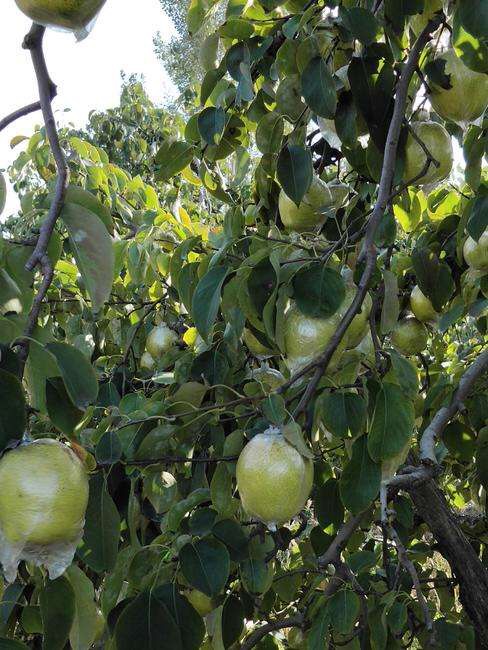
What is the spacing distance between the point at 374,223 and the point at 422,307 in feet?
2.05

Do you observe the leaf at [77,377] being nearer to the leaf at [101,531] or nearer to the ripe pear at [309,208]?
the leaf at [101,531]

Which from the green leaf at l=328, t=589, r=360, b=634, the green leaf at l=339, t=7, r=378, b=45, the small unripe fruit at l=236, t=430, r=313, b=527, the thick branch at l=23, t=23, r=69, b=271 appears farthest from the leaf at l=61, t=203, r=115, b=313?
the green leaf at l=328, t=589, r=360, b=634

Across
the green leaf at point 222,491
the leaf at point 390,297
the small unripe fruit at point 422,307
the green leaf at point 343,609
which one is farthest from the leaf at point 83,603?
the small unripe fruit at point 422,307

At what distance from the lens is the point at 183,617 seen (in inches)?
35.8

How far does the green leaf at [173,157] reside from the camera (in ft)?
4.57

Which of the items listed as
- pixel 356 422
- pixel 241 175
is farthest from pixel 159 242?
pixel 356 422

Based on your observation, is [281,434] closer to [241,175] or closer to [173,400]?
[173,400]

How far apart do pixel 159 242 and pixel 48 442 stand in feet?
4.09

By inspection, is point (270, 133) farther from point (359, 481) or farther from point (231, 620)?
point (231, 620)

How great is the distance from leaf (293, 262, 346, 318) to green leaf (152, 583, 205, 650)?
41 cm

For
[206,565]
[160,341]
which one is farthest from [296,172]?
[160,341]

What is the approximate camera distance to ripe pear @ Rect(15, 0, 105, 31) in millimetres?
572

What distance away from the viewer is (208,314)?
104 centimetres

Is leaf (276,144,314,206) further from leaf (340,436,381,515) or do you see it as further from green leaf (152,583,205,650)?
green leaf (152,583,205,650)
